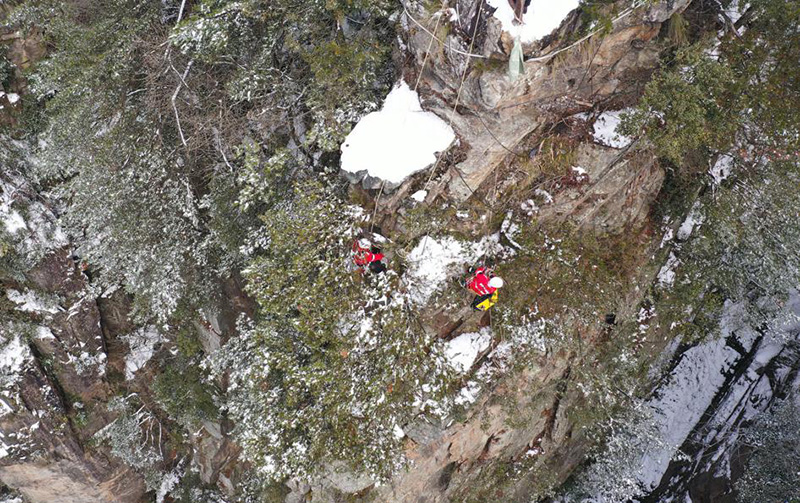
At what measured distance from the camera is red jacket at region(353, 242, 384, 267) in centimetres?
664

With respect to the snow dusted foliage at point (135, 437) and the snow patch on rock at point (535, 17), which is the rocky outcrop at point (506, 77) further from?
the snow dusted foliage at point (135, 437)

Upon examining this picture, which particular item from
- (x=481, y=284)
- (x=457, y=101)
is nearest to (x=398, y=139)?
(x=457, y=101)

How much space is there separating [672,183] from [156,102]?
991cm

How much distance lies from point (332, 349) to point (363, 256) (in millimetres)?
1595

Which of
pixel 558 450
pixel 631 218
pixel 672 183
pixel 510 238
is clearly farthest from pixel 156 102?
pixel 558 450

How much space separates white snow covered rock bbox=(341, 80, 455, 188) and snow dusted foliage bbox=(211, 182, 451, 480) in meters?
0.84

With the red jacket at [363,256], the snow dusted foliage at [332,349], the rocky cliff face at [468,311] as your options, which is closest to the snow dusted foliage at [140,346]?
the rocky cliff face at [468,311]

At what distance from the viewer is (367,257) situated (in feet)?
21.9

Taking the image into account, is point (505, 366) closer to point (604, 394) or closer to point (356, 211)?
point (604, 394)

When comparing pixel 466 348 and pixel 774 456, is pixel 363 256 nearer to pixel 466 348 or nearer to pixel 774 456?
pixel 466 348

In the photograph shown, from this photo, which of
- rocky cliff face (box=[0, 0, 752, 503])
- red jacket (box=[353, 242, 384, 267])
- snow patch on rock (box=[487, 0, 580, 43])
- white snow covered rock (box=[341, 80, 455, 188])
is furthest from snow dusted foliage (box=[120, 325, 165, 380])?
snow patch on rock (box=[487, 0, 580, 43])

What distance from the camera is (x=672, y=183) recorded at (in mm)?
8688

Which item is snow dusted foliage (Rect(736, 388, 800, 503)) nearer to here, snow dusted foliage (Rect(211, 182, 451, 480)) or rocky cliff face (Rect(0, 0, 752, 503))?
rocky cliff face (Rect(0, 0, 752, 503))

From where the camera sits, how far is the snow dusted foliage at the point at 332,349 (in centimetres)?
674
